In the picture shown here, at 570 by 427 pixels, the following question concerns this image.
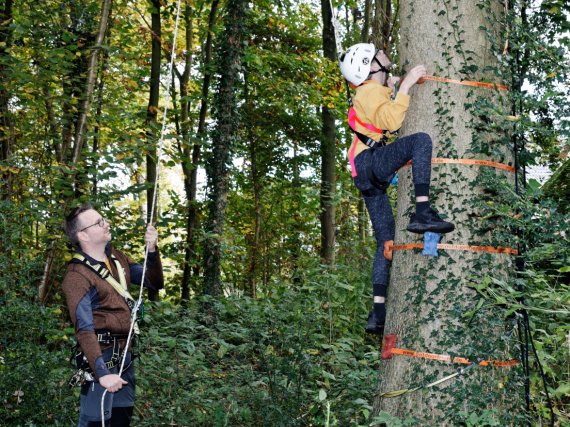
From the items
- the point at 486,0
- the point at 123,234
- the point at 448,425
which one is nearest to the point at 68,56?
the point at 123,234

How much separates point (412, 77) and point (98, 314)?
2.50m

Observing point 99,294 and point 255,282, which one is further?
point 255,282

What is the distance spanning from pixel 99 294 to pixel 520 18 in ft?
10.1

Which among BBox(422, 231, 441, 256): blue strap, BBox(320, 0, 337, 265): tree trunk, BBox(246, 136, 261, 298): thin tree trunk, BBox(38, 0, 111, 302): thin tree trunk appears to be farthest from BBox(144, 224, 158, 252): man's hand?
BBox(246, 136, 261, 298): thin tree trunk

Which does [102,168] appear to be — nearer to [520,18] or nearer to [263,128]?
[520,18]

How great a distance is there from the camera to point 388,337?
12.3ft

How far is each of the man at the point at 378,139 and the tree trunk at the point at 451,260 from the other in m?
0.10

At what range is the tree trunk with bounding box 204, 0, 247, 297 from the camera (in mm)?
11023

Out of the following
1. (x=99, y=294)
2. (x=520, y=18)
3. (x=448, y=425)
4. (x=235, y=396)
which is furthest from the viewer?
(x=235, y=396)

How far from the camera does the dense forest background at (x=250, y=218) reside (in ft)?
11.8

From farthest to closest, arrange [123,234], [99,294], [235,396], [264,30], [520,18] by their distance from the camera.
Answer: [264,30] → [123,234] → [235,396] → [99,294] → [520,18]

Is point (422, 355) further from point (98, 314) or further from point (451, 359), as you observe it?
point (98, 314)

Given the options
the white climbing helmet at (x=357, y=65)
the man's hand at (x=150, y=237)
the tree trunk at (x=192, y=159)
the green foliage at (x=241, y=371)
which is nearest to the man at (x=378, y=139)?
the white climbing helmet at (x=357, y=65)

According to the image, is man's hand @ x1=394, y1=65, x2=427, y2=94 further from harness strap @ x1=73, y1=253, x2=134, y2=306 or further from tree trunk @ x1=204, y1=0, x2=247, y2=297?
tree trunk @ x1=204, y1=0, x2=247, y2=297
